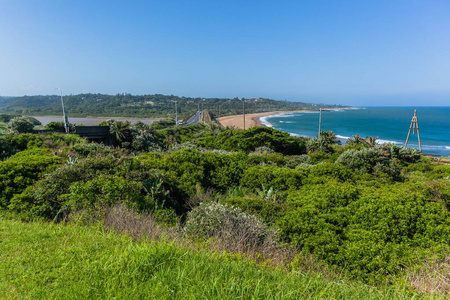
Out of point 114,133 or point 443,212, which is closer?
point 443,212

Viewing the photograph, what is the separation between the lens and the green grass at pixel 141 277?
246cm

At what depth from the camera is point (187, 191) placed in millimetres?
10266

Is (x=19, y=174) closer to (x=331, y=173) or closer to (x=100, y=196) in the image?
(x=100, y=196)

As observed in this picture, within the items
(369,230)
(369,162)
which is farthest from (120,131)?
(369,230)

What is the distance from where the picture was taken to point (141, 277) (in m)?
2.71

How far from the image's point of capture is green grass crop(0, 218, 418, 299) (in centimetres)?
246

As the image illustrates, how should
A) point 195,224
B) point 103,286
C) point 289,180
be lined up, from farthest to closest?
point 289,180 → point 195,224 → point 103,286

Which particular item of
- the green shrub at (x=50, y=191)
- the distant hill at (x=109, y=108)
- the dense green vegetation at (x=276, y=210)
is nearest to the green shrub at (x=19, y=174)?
the dense green vegetation at (x=276, y=210)

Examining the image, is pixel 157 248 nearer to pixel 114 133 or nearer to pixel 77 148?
pixel 77 148

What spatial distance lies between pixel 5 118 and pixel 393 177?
2774 inches

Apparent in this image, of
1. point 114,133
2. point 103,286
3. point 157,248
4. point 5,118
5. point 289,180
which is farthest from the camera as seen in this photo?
point 5,118

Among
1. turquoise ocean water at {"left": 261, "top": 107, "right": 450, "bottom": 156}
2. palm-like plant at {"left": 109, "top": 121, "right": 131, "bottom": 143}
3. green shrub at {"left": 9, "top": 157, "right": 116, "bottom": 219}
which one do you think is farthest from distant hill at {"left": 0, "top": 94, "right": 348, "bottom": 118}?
green shrub at {"left": 9, "top": 157, "right": 116, "bottom": 219}

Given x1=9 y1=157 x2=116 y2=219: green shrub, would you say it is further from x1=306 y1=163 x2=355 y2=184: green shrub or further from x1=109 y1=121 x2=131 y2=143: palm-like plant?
x1=109 y1=121 x2=131 y2=143: palm-like plant

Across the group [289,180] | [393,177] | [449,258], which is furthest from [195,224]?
[393,177]
